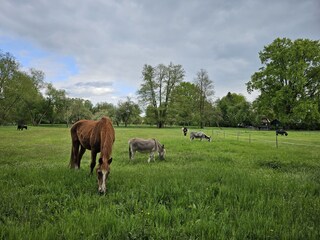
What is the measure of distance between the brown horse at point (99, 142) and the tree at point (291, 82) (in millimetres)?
33942

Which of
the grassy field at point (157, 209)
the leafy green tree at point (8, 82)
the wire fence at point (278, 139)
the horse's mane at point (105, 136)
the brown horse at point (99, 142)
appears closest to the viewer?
the grassy field at point (157, 209)

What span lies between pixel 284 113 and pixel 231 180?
3485 cm

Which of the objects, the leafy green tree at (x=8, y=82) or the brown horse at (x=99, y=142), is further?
the leafy green tree at (x=8, y=82)

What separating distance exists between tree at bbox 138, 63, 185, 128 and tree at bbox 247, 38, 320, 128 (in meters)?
33.7

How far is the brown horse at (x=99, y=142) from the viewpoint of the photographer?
5.24 meters

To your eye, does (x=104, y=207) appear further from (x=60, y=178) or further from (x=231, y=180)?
(x=231, y=180)

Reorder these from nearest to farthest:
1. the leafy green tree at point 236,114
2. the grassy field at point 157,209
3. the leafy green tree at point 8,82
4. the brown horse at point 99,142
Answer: the grassy field at point 157,209, the brown horse at point 99,142, the leafy green tree at point 8,82, the leafy green tree at point 236,114

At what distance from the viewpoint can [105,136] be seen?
6387mm

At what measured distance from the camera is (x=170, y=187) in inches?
214

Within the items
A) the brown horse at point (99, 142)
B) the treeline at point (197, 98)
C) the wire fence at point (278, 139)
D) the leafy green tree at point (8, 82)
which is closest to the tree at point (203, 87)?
the treeline at point (197, 98)

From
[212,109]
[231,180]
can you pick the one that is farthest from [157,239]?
[212,109]

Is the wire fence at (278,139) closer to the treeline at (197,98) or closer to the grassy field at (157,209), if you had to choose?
the treeline at (197,98)

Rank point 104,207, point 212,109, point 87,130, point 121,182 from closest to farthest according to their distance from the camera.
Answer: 1. point 104,207
2. point 121,182
3. point 87,130
4. point 212,109

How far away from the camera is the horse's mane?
5.89 m
